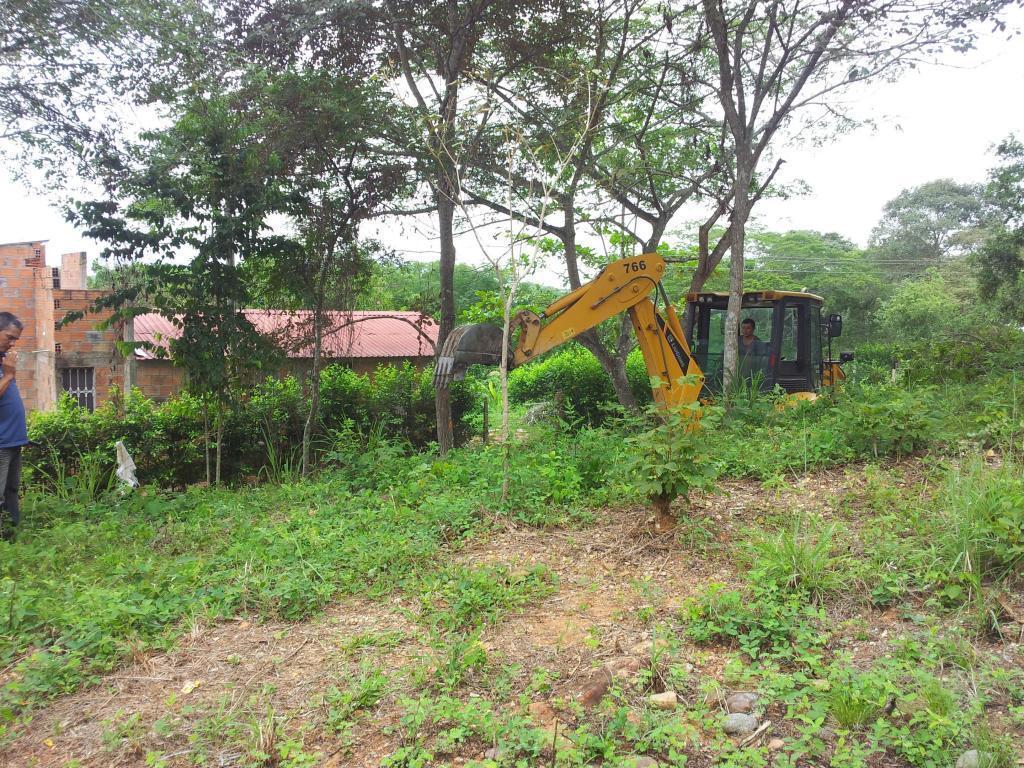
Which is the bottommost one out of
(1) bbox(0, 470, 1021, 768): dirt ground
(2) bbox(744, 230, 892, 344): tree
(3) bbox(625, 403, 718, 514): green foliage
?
(1) bbox(0, 470, 1021, 768): dirt ground

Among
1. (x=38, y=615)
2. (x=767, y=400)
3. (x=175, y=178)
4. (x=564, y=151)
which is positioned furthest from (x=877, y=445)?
(x=175, y=178)

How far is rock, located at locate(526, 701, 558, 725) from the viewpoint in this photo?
295 cm

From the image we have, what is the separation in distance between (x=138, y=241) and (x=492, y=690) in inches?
263

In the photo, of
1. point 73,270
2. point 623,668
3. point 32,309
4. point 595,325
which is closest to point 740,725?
point 623,668

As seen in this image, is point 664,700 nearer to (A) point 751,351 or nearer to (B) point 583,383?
(A) point 751,351

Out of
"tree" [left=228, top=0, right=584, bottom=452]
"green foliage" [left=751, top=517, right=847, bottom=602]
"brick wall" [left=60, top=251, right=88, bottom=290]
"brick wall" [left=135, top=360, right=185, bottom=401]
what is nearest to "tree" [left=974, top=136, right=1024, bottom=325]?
"tree" [left=228, top=0, right=584, bottom=452]

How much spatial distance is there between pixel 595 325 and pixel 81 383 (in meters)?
14.0

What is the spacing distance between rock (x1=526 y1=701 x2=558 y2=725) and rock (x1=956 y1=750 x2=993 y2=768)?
149 centimetres

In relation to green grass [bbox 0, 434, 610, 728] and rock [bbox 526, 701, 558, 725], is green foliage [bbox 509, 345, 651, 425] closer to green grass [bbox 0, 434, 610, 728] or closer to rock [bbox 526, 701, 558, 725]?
green grass [bbox 0, 434, 610, 728]

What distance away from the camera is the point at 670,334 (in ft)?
25.7

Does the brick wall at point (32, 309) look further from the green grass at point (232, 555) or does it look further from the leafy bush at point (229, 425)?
the green grass at point (232, 555)

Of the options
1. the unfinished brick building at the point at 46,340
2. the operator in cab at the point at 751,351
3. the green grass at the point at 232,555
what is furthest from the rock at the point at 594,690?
the unfinished brick building at the point at 46,340

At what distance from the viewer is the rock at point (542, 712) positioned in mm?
2953

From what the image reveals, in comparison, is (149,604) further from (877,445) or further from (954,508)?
(877,445)
